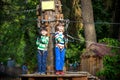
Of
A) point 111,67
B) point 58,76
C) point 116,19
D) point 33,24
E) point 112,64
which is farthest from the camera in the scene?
point 33,24

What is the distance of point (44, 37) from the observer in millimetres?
10367

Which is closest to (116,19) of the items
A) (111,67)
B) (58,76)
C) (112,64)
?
(112,64)

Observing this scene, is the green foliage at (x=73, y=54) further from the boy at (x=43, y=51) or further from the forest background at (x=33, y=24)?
the boy at (x=43, y=51)

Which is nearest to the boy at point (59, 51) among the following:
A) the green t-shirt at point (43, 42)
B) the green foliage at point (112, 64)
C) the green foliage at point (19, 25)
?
the green t-shirt at point (43, 42)

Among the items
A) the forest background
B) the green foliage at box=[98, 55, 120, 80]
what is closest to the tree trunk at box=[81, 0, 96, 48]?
the forest background

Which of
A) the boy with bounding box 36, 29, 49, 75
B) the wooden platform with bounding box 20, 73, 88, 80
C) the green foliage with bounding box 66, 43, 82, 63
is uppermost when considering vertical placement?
the boy with bounding box 36, 29, 49, 75

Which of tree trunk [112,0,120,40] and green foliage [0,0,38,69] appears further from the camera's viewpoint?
green foliage [0,0,38,69]

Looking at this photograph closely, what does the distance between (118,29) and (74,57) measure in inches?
→ 111

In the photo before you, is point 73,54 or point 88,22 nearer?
point 88,22

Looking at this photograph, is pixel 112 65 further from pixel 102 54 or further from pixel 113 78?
pixel 102 54

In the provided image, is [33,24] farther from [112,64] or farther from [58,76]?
[58,76]

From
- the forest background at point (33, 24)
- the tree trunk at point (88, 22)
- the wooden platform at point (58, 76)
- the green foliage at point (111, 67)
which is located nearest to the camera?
the wooden platform at point (58, 76)

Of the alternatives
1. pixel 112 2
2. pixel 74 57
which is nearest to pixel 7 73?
pixel 74 57

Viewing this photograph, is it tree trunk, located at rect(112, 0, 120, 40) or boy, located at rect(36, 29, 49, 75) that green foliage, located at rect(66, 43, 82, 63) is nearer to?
tree trunk, located at rect(112, 0, 120, 40)
